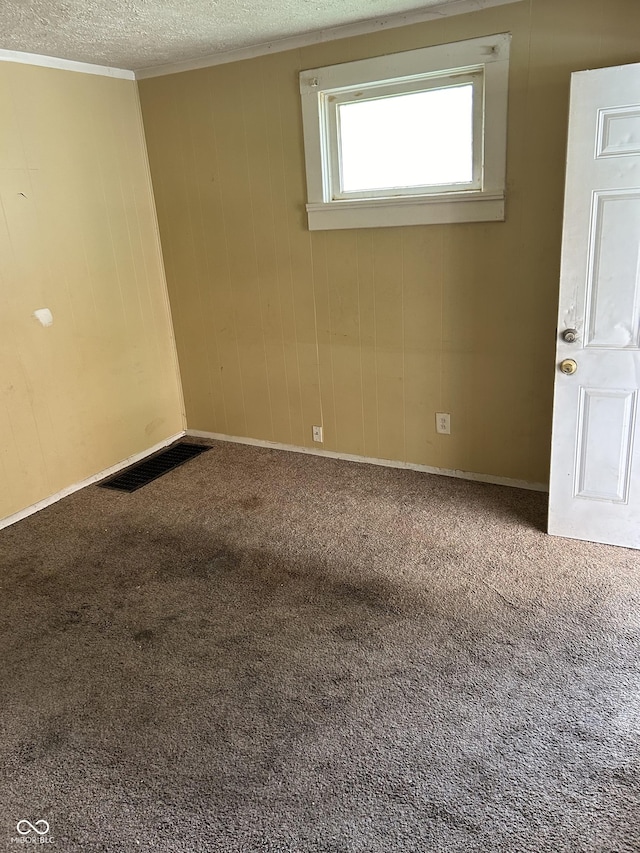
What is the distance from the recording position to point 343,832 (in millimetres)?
1584

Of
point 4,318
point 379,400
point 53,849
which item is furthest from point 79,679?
point 379,400

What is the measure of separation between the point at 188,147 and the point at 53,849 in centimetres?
359

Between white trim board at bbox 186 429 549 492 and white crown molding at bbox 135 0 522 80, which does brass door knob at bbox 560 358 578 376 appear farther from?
white crown molding at bbox 135 0 522 80

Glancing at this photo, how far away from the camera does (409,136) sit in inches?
127

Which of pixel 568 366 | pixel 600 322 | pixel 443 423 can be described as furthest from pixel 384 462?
pixel 600 322

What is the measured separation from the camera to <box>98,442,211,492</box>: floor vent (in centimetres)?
379

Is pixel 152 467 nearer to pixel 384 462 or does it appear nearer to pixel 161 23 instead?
pixel 384 462

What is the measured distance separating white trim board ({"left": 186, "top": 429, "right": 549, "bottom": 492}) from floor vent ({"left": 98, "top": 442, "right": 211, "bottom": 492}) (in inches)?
6.7

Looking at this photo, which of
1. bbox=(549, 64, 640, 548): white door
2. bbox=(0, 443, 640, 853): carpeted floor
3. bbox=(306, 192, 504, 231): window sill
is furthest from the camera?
bbox=(306, 192, 504, 231): window sill

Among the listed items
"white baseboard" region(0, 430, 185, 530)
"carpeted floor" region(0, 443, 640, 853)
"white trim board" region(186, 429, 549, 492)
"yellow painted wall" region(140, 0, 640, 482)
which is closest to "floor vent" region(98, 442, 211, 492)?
"white baseboard" region(0, 430, 185, 530)

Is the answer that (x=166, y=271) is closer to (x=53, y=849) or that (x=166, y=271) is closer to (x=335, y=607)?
(x=335, y=607)

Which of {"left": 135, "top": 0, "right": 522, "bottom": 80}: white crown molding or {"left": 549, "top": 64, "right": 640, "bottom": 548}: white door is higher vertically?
{"left": 135, "top": 0, "right": 522, "bottom": 80}: white crown molding

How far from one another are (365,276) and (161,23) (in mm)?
1557

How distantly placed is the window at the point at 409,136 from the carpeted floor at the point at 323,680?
158 cm
